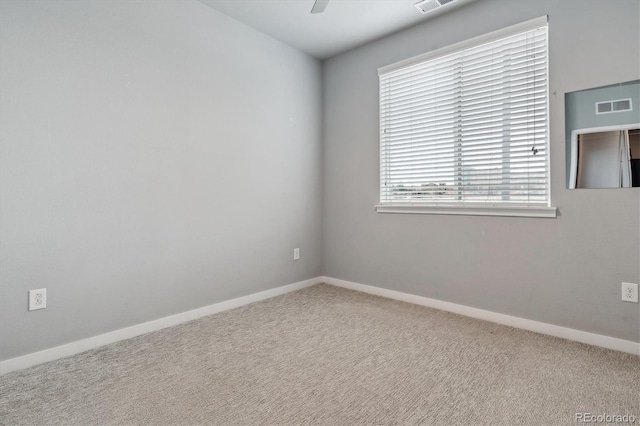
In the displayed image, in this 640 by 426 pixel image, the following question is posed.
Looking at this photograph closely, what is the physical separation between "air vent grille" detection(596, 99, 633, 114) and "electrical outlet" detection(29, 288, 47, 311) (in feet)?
11.8

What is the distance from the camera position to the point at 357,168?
354 cm

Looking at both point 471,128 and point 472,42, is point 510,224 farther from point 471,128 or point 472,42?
point 472,42

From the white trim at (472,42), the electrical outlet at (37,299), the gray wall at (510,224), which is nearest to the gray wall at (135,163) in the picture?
the electrical outlet at (37,299)

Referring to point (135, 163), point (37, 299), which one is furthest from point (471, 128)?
point (37, 299)

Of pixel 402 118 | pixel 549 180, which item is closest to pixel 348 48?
pixel 402 118

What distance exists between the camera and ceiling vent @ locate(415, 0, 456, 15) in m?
2.62

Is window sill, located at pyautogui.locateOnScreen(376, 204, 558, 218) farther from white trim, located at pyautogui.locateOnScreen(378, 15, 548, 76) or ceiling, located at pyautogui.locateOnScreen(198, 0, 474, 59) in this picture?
ceiling, located at pyautogui.locateOnScreen(198, 0, 474, 59)

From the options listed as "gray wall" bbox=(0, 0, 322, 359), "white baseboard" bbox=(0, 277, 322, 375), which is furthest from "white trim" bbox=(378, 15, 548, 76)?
"white baseboard" bbox=(0, 277, 322, 375)

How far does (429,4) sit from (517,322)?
8.29 feet

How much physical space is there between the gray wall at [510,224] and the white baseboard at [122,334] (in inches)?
44.9

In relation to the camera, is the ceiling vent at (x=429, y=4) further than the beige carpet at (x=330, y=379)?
Yes

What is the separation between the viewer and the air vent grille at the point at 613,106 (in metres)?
Answer: 2.07

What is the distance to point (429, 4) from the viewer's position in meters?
2.66

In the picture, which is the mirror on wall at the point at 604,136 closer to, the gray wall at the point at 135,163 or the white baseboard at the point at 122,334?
the gray wall at the point at 135,163
